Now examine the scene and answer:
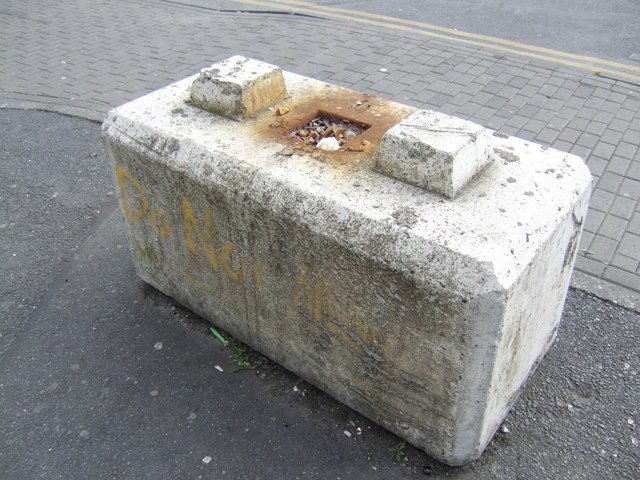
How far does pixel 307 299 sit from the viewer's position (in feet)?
7.88

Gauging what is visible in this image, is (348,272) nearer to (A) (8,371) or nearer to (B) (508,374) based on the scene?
(B) (508,374)

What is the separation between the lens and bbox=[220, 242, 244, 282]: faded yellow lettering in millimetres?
2592

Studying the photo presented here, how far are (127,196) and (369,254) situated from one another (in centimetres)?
152

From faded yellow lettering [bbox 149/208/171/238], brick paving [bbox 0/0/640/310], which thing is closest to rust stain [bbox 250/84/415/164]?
faded yellow lettering [bbox 149/208/171/238]

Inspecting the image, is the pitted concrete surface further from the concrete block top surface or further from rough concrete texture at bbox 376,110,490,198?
rough concrete texture at bbox 376,110,490,198

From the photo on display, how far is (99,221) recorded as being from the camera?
4.03 meters

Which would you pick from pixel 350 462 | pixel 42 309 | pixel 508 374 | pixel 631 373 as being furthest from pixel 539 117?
pixel 42 309

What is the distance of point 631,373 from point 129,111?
283cm

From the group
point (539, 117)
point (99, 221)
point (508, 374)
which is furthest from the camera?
point (539, 117)

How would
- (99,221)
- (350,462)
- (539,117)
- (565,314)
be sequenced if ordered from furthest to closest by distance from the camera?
(539,117) → (99,221) → (565,314) → (350,462)

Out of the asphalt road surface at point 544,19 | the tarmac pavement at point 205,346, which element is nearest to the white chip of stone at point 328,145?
the tarmac pavement at point 205,346

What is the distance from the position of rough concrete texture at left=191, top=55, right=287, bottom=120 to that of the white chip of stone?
0.46 metres

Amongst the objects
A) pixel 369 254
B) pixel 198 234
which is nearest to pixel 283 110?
pixel 198 234

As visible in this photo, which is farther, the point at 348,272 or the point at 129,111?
the point at 129,111
